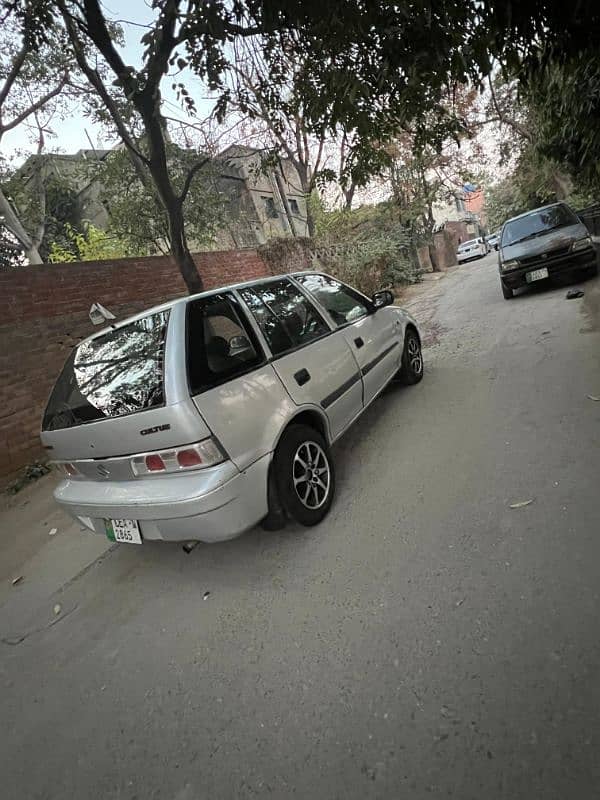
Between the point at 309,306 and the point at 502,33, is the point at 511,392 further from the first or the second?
the point at 502,33

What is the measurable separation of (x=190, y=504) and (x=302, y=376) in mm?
1233

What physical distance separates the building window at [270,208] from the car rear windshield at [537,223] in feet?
53.9

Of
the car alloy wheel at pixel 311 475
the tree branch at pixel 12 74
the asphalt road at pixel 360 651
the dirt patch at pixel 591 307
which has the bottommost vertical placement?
the asphalt road at pixel 360 651

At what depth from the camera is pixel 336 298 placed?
160 inches

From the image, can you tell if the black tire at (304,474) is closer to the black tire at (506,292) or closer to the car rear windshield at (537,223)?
the black tire at (506,292)

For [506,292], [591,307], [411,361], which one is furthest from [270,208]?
[411,361]

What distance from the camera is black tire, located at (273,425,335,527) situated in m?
2.73

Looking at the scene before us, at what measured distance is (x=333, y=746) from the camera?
5.35 feet

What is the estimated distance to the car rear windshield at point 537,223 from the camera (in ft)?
25.7

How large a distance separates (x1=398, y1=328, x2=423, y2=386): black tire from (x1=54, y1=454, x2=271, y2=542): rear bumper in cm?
282

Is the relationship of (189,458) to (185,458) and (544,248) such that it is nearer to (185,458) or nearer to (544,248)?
(185,458)

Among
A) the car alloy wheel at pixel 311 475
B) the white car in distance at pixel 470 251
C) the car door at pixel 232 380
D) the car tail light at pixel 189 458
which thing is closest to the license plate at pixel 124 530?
the car tail light at pixel 189 458

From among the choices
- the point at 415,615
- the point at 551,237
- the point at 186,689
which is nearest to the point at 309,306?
the point at 415,615

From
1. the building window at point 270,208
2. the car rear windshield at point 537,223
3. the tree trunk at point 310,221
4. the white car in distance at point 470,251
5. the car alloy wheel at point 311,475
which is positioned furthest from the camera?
the white car in distance at point 470,251
